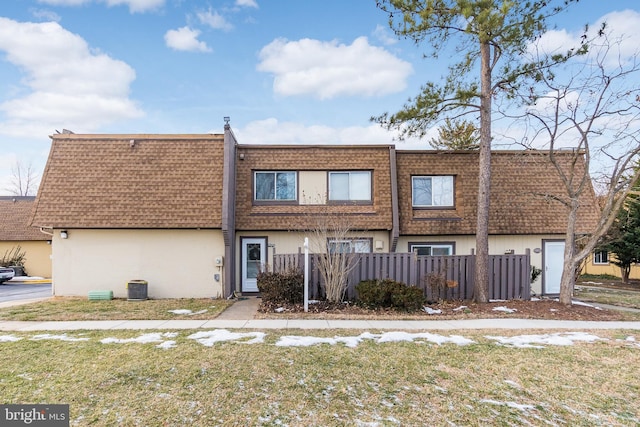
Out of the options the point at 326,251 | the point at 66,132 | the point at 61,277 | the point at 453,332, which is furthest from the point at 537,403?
the point at 66,132

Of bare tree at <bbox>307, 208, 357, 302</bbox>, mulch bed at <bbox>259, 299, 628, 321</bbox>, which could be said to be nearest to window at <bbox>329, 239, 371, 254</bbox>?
bare tree at <bbox>307, 208, 357, 302</bbox>

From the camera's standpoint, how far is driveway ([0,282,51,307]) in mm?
13059

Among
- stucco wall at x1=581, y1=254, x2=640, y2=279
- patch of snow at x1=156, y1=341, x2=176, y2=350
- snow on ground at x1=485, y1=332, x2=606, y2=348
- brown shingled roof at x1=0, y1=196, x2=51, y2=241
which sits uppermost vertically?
brown shingled roof at x1=0, y1=196, x2=51, y2=241

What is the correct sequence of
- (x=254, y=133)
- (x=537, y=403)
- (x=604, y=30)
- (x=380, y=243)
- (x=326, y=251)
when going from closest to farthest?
(x=537, y=403)
(x=604, y=30)
(x=326, y=251)
(x=380, y=243)
(x=254, y=133)

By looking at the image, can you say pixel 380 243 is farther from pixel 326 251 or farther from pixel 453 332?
pixel 453 332

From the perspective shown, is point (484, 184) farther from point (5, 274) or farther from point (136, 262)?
point (5, 274)

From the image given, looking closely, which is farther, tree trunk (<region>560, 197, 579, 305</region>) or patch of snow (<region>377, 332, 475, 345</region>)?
tree trunk (<region>560, 197, 579, 305</region>)

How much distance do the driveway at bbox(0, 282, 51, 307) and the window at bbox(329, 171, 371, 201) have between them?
37.9 ft

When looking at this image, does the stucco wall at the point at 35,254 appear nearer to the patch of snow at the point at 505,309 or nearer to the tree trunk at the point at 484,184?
the tree trunk at the point at 484,184

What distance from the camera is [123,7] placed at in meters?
12.3

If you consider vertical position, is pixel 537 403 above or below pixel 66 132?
below

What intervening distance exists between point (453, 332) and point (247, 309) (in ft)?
18.4

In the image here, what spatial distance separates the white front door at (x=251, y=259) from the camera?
42.7 feet

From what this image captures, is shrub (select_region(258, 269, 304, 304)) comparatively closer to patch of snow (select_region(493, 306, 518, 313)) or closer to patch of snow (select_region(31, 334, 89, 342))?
patch of snow (select_region(31, 334, 89, 342))
